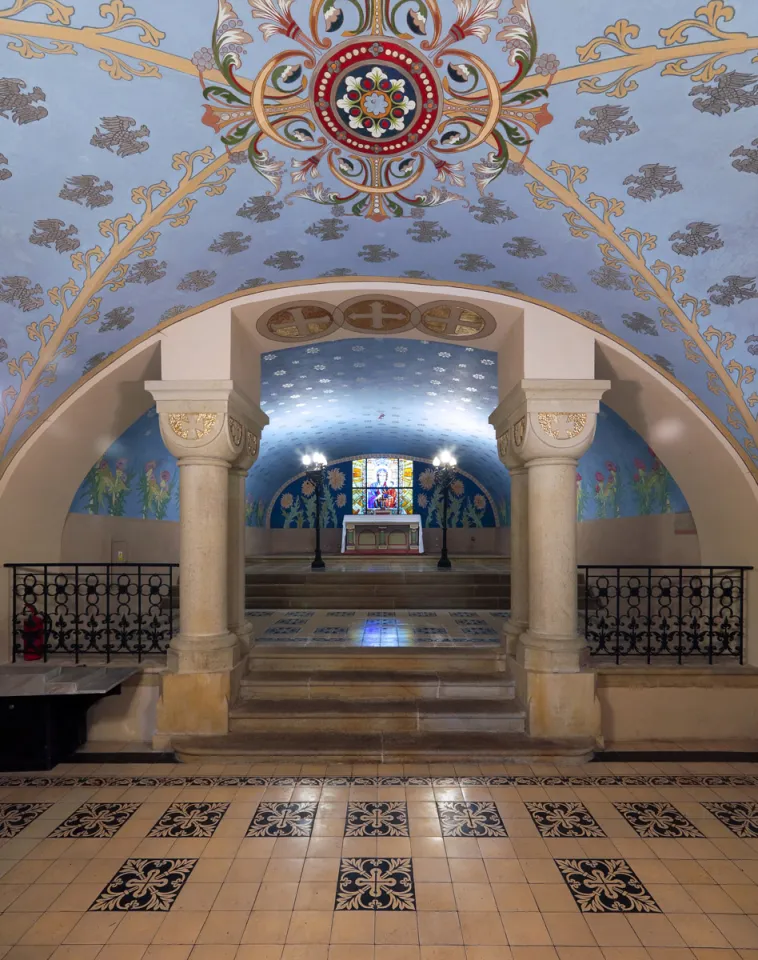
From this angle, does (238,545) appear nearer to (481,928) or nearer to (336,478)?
(481,928)

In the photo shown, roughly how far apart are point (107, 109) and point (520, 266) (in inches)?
140

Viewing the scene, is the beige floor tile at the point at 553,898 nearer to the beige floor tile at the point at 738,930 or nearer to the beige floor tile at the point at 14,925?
the beige floor tile at the point at 738,930

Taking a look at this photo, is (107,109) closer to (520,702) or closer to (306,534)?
(520,702)

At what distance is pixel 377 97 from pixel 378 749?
5068mm

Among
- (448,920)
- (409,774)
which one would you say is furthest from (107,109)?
(409,774)

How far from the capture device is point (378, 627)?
29.7 feet

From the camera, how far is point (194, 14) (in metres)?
3.28

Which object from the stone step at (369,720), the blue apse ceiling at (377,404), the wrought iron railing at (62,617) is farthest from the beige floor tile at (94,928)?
the blue apse ceiling at (377,404)

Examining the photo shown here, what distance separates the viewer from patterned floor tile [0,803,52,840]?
4613 millimetres

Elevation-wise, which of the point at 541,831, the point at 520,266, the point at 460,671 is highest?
the point at 520,266

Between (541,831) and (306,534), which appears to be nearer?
(541,831)

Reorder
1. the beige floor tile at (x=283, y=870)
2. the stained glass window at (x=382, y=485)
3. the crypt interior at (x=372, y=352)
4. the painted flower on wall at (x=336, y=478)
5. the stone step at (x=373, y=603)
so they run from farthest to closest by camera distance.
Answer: the stained glass window at (x=382, y=485), the painted flower on wall at (x=336, y=478), the stone step at (x=373, y=603), the beige floor tile at (x=283, y=870), the crypt interior at (x=372, y=352)

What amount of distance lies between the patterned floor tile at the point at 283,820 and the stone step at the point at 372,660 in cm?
219

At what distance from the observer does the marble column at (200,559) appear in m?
6.27
